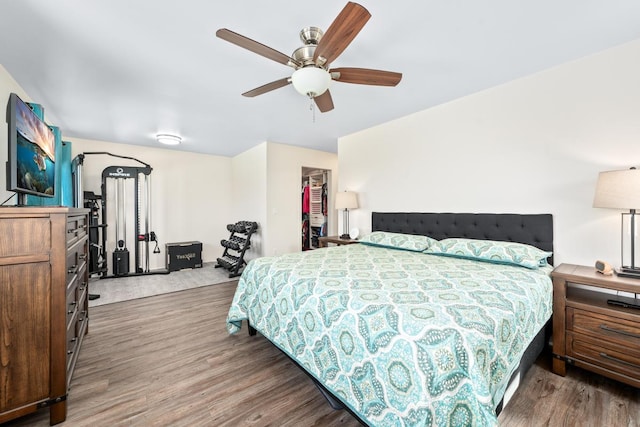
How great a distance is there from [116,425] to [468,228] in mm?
3268

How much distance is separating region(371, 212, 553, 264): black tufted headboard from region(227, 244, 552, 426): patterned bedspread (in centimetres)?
41

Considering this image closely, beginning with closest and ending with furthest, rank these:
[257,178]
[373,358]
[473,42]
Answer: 1. [373,358]
2. [473,42]
3. [257,178]

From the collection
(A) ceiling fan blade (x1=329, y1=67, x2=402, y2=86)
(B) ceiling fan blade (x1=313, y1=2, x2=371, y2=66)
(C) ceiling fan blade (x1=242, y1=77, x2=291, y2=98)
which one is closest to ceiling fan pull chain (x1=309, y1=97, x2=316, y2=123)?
(C) ceiling fan blade (x1=242, y1=77, x2=291, y2=98)

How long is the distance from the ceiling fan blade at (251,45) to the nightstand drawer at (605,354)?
108 inches

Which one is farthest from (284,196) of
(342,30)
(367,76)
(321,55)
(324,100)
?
(342,30)

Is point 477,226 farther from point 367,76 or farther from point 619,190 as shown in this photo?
point 367,76

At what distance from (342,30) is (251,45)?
1.75 ft

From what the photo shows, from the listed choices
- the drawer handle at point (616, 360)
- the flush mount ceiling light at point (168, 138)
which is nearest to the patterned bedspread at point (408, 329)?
the drawer handle at point (616, 360)

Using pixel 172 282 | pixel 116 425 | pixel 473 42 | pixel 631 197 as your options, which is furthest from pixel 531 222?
pixel 172 282

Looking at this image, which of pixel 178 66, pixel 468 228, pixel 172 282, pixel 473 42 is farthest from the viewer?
pixel 172 282

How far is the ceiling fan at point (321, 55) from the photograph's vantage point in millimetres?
1363

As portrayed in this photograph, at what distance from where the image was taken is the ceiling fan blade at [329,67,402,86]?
1.80 metres

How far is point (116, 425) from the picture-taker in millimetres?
1439

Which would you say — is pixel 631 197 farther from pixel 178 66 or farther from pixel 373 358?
pixel 178 66
